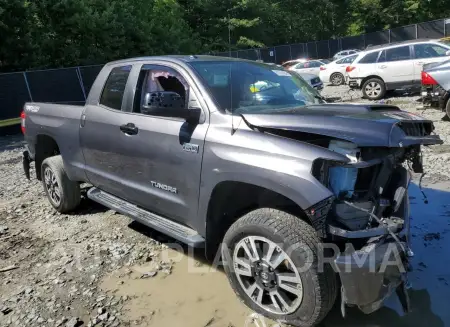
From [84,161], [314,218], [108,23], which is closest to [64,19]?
[108,23]

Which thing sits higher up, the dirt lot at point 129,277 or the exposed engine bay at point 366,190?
the exposed engine bay at point 366,190

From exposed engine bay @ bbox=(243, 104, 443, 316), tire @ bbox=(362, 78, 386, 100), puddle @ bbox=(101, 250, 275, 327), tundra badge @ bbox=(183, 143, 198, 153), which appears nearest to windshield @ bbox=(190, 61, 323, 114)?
tundra badge @ bbox=(183, 143, 198, 153)

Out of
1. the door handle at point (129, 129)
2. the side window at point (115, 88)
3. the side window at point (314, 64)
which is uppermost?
the side window at point (314, 64)

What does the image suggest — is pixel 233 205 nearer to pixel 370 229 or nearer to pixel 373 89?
pixel 370 229

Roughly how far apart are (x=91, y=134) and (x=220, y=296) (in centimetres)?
212

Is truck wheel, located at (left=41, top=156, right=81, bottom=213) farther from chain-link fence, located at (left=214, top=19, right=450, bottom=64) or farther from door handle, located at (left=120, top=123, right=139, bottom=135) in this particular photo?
chain-link fence, located at (left=214, top=19, right=450, bottom=64)

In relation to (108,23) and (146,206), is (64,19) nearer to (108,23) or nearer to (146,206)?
(108,23)

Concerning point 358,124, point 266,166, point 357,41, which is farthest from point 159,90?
point 357,41

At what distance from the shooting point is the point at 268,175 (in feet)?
8.79

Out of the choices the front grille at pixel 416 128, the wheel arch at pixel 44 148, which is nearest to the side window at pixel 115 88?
the wheel arch at pixel 44 148

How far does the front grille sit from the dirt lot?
4.03 feet

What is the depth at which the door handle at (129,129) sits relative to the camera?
371cm

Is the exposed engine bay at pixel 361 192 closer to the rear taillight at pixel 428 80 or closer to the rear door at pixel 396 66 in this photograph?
the rear taillight at pixel 428 80

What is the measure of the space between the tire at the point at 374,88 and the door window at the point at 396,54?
67 centimetres
